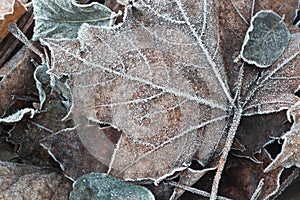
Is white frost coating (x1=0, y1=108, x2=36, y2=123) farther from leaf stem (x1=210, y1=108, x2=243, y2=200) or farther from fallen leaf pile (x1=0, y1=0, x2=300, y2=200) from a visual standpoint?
leaf stem (x1=210, y1=108, x2=243, y2=200)

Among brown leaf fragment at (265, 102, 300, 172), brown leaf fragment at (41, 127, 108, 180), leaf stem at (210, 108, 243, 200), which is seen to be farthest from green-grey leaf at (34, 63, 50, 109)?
brown leaf fragment at (265, 102, 300, 172)

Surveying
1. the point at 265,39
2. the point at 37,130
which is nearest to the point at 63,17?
the point at 37,130

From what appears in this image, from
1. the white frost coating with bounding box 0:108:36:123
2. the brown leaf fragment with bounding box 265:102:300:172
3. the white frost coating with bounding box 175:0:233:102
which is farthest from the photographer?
the white frost coating with bounding box 0:108:36:123

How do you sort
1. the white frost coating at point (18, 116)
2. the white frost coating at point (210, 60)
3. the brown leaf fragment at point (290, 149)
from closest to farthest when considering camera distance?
the brown leaf fragment at point (290, 149)
the white frost coating at point (210, 60)
the white frost coating at point (18, 116)

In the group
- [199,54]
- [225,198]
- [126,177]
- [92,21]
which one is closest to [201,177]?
[225,198]

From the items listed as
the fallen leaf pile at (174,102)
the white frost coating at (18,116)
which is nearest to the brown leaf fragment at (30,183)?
the fallen leaf pile at (174,102)

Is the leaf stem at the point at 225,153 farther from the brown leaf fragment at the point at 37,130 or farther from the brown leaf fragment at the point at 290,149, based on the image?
the brown leaf fragment at the point at 37,130

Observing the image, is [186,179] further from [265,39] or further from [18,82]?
[18,82]
